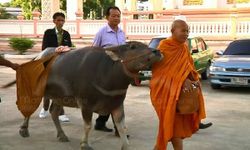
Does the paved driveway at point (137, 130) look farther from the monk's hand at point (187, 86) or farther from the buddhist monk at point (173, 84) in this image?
the monk's hand at point (187, 86)

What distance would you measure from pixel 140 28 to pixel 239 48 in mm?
10994

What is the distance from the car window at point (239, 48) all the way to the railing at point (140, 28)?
22.2ft

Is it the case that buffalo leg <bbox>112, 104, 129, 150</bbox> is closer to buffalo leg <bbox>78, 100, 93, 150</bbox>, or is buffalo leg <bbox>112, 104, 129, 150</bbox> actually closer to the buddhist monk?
buffalo leg <bbox>78, 100, 93, 150</bbox>

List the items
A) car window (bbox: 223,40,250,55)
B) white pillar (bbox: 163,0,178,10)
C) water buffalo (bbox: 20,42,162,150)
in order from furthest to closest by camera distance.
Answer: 1. white pillar (bbox: 163,0,178,10)
2. car window (bbox: 223,40,250,55)
3. water buffalo (bbox: 20,42,162,150)

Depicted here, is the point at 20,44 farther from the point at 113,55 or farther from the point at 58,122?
the point at 113,55

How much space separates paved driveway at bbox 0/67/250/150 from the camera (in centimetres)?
602

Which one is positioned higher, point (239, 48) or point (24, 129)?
point (239, 48)

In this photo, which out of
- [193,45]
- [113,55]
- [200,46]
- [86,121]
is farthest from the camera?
[200,46]

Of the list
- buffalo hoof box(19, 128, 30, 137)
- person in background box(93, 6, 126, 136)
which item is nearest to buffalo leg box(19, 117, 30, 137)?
buffalo hoof box(19, 128, 30, 137)

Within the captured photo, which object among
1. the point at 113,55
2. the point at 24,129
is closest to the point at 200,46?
the point at 24,129

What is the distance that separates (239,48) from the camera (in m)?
12.3

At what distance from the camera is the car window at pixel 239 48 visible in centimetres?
1209

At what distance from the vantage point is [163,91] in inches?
183

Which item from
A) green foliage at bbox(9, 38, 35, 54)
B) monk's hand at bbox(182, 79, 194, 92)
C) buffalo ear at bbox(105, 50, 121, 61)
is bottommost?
green foliage at bbox(9, 38, 35, 54)
